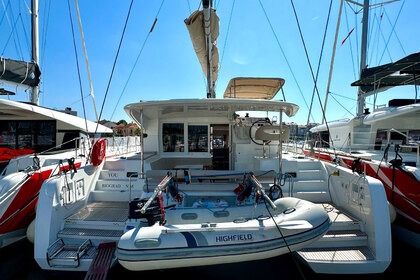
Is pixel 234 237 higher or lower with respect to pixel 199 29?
lower

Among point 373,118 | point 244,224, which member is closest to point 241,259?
point 244,224

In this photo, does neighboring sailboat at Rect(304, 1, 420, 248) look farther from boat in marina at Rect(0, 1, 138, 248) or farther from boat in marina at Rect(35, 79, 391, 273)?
boat in marina at Rect(0, 1, 138, 248)

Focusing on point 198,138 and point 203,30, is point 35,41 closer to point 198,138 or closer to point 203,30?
point 203,30

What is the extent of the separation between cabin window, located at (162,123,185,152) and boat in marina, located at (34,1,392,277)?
70 cm

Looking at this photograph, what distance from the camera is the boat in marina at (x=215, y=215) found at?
251 cm

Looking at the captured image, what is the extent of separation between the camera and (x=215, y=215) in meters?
3.49

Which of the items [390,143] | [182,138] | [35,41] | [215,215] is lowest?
[215,215]

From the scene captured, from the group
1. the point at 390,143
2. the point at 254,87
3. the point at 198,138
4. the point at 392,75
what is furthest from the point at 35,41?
the point at 392,75


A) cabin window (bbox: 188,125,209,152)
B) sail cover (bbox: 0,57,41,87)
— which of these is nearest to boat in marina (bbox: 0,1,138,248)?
sail cover (bbox: 0,57,41,87)

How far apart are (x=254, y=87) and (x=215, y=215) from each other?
16.6 ft

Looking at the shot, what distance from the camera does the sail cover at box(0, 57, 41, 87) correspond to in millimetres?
5714

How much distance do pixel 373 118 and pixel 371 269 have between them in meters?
6.24

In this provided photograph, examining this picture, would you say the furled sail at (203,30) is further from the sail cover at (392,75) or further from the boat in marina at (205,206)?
the sail cover at (392,75)

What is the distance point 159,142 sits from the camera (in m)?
6.43
